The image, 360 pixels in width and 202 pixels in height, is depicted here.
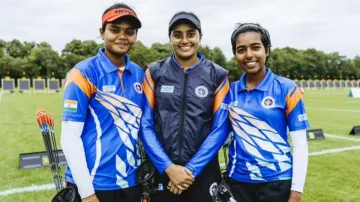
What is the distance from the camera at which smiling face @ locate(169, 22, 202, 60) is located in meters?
2.99

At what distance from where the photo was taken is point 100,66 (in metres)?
2.78

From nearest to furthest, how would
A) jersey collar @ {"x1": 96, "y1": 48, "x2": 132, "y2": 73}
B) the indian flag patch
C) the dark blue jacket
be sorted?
the indian flag patch → jersey collar @ {"x1": 96, "y1": 48, "x2": 132, "y2": 73} → the dark blue jacket

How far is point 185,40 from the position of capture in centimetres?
299

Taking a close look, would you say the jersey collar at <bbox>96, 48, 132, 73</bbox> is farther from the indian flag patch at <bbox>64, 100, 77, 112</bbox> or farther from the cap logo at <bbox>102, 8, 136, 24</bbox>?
the indian flag patch at <bbox>64, 100, 77, 112</bbox>

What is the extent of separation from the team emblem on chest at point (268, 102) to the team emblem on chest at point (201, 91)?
47 cm

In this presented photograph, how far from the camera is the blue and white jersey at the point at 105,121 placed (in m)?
2.63

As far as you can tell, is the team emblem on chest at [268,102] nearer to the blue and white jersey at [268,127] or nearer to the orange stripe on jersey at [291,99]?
the blue and white jersey at [268,127]

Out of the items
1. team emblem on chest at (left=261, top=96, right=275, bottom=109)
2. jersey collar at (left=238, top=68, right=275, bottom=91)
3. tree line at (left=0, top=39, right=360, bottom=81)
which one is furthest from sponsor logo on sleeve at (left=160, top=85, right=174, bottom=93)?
tree line at (left=0, top=39, right=360, bottom=81)

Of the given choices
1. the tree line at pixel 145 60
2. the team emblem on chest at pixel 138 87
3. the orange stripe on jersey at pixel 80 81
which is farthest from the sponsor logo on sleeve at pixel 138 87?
the tree line at pixel 145 60

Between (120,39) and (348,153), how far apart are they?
6755 mm

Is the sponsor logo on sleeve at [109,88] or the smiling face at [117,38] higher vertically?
the smiling face at [117,38]

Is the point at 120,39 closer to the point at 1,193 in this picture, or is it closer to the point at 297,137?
the point at 297,137

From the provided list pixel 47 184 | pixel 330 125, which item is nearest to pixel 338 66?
pixel 330 125

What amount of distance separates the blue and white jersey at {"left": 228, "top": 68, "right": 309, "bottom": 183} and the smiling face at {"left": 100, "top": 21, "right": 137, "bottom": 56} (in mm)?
1028
